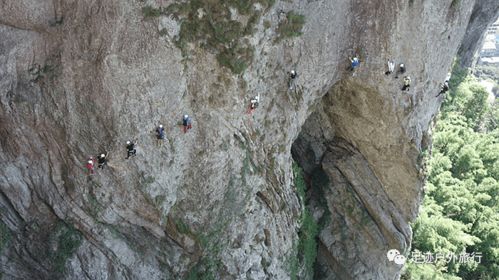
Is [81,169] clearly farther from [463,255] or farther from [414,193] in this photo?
[463,255]

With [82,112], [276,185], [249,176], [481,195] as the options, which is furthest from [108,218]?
[481,195]

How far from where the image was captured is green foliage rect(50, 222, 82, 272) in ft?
52.0

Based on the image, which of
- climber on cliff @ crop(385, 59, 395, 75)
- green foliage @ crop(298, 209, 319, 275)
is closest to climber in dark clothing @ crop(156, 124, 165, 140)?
green foliage @ crop(298, 209, 319, 275)

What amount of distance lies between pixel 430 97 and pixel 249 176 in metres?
9.73

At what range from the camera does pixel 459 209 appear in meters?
32.0

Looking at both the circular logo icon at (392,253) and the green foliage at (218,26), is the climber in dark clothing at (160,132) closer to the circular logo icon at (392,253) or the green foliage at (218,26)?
the green foliage at (218,26)

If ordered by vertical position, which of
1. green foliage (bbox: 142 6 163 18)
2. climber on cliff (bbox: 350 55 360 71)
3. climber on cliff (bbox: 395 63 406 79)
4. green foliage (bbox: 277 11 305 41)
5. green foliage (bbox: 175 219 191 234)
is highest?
climber on cliff (bbox: 395 63 406 79)

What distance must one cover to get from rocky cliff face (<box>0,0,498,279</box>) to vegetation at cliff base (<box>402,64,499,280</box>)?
38.3ft

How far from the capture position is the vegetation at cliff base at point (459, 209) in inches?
1166

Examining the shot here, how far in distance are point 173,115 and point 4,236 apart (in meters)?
6.96

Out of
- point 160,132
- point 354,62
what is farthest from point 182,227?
point 354,62

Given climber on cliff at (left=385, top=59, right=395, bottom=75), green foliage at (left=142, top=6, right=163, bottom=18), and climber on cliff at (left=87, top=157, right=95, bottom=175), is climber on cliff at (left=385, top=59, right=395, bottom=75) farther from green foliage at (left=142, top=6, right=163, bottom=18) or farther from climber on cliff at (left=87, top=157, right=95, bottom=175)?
climber on cliff at (left=87, top=157, right=95, bottom=175)

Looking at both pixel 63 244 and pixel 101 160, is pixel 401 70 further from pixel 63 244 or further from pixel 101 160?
pixel 63 244

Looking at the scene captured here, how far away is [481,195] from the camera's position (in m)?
33.2
